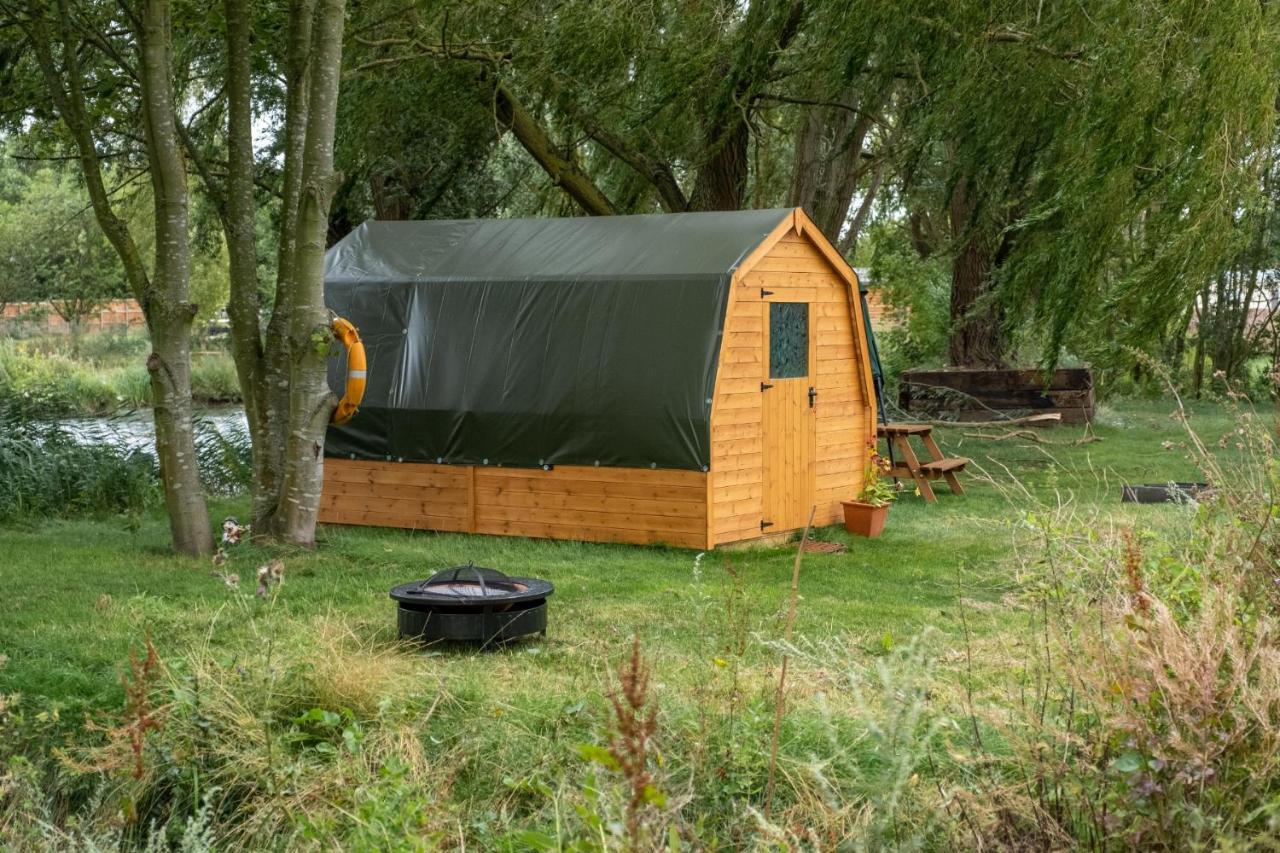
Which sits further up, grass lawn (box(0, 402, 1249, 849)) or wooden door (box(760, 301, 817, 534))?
wooden door (box(760, 301, 817, 534))

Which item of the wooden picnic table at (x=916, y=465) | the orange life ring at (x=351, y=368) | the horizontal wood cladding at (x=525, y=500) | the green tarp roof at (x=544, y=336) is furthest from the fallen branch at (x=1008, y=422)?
the orange life ring at (x=351, y=368)

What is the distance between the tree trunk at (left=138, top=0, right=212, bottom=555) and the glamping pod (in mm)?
2660

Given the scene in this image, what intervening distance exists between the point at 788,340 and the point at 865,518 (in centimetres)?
157

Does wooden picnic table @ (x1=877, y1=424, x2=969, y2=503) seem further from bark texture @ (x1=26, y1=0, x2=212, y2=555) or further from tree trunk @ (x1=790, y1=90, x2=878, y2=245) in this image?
bark texture @ (x1=26, y1=0, x2=212, y2=555)

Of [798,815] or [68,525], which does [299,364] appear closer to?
[68,525]

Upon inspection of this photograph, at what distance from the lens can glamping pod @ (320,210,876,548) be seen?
10695mm

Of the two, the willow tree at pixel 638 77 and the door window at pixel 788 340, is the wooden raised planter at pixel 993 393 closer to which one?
the willow tree at pixel 638 77

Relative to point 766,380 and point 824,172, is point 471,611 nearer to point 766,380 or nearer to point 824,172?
point 766,380

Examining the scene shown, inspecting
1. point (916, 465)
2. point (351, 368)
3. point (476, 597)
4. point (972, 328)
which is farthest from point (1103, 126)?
point (972, 328)

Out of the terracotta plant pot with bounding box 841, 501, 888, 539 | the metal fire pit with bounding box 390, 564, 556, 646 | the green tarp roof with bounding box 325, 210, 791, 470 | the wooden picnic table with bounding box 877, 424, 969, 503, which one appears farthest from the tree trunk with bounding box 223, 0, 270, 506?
the wooden picnic table with bounding box 877, 424, 969, 503

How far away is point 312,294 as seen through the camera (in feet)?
31.3

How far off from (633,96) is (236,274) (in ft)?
13.9

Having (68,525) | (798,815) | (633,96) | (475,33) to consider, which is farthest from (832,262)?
(798,815)

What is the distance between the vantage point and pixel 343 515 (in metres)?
12.2
